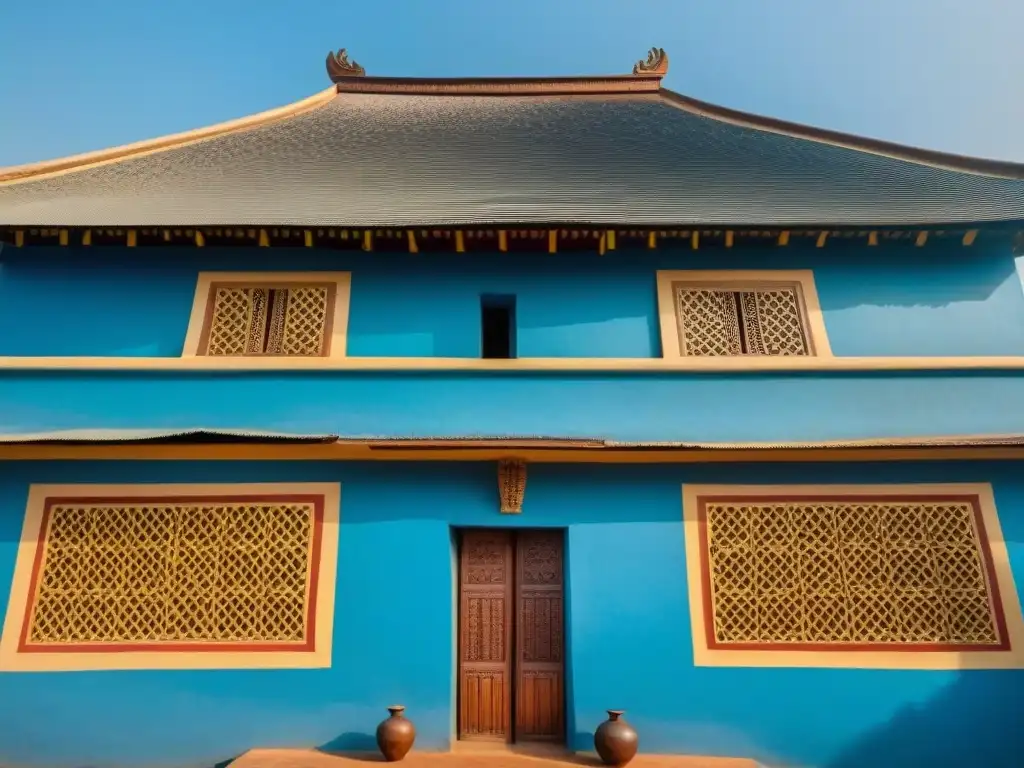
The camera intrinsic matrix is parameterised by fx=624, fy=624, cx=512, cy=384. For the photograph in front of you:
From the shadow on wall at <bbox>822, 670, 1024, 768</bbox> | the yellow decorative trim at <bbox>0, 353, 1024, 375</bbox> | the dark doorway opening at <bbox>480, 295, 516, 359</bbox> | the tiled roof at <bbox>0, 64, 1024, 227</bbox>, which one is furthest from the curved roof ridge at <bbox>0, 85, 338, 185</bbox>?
the shadow on wall at <bbox>822, 670, 1024, 768</bbox>

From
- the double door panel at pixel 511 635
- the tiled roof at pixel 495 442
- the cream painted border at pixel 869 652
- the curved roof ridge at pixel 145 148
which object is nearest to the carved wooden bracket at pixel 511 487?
the tiled roof at pixel 495 442

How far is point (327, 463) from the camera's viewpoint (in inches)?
238

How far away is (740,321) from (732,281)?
46 centimetres

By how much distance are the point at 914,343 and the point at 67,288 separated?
9127 millimetres

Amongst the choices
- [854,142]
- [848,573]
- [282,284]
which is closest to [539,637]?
[848,573]

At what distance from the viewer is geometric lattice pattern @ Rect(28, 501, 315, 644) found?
5.70 meters

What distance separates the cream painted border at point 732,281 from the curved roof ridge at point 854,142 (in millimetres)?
3356

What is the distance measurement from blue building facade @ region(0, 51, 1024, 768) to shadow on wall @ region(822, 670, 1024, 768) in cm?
2

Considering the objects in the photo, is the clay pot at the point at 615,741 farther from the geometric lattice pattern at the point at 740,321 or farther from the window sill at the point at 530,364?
the geometric lattice pattern at the point at 740,321

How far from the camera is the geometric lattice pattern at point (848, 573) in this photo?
561 centimetres

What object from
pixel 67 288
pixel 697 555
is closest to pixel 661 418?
pixel 697 555

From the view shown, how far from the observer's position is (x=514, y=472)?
5.88 m

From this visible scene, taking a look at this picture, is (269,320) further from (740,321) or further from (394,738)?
(740,321)

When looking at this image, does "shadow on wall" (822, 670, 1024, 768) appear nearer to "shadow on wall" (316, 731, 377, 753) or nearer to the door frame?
the door frame
